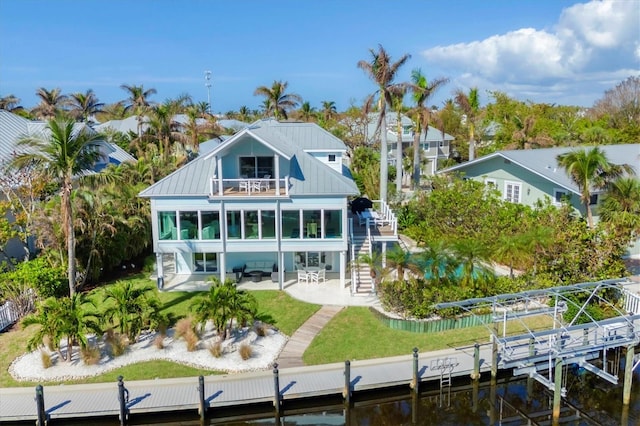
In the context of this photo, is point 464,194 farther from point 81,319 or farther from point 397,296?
point 81,319

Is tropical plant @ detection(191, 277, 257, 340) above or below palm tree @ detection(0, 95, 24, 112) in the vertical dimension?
below

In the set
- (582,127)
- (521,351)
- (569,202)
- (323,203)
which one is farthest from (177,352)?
(582,127)

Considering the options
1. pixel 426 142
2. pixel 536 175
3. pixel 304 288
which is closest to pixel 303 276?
pixel 304 288

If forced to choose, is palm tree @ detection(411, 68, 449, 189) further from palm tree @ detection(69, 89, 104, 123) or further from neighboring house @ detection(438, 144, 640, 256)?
palm tree @ detection(69, 89, 104, 123)

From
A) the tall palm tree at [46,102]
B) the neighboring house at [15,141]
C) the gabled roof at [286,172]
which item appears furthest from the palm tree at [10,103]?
the gabled roof at [286,172]

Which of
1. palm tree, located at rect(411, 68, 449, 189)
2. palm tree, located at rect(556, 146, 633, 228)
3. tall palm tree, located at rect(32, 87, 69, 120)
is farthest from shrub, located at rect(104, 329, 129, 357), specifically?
tall palm tree, located at rect(32, 87, 69, 120)

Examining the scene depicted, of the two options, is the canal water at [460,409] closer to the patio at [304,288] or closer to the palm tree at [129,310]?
the palm tree at [129,310]
